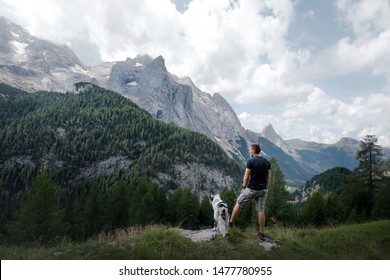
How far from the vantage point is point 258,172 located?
11641 millimetres

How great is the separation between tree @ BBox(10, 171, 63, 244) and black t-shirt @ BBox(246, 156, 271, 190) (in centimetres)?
4293

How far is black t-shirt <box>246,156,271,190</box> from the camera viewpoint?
11633 millimetres

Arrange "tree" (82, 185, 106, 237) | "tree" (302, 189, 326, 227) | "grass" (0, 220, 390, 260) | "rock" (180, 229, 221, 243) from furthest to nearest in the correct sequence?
"tree" (82, 185, 106, 237)
"tree" (302, 189, 326, 227)
"rock" (180, 229, 221, 243)
"grass" (0, 220, 390, 260)

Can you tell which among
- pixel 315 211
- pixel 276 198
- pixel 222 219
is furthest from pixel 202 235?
pixel 315 211

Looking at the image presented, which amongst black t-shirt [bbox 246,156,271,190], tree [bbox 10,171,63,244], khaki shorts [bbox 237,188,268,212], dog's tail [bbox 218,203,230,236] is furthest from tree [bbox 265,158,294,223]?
dog's tail [bbox 218,203,230,236]

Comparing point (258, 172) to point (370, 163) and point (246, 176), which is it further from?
point (370, 163)

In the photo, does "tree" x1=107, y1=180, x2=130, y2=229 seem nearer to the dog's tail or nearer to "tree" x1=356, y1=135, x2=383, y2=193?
"tree" x1=356, y1=135, x2=383, y2=193

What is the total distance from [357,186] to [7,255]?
158ft

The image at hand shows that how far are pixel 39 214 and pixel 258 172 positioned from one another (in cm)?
4507

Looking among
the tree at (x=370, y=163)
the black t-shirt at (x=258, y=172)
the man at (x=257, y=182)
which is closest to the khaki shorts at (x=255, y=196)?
the man at (x=257, y=182)

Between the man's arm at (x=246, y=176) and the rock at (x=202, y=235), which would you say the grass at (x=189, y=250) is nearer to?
the rock at (x=202, y=235)

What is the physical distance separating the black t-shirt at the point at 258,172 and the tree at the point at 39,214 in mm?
42930

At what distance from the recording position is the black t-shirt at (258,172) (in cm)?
1163

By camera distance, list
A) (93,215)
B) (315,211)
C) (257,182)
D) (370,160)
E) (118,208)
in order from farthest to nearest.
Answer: (93,215)
(118,208)
(315,211)
(370,160)
(257,182)
